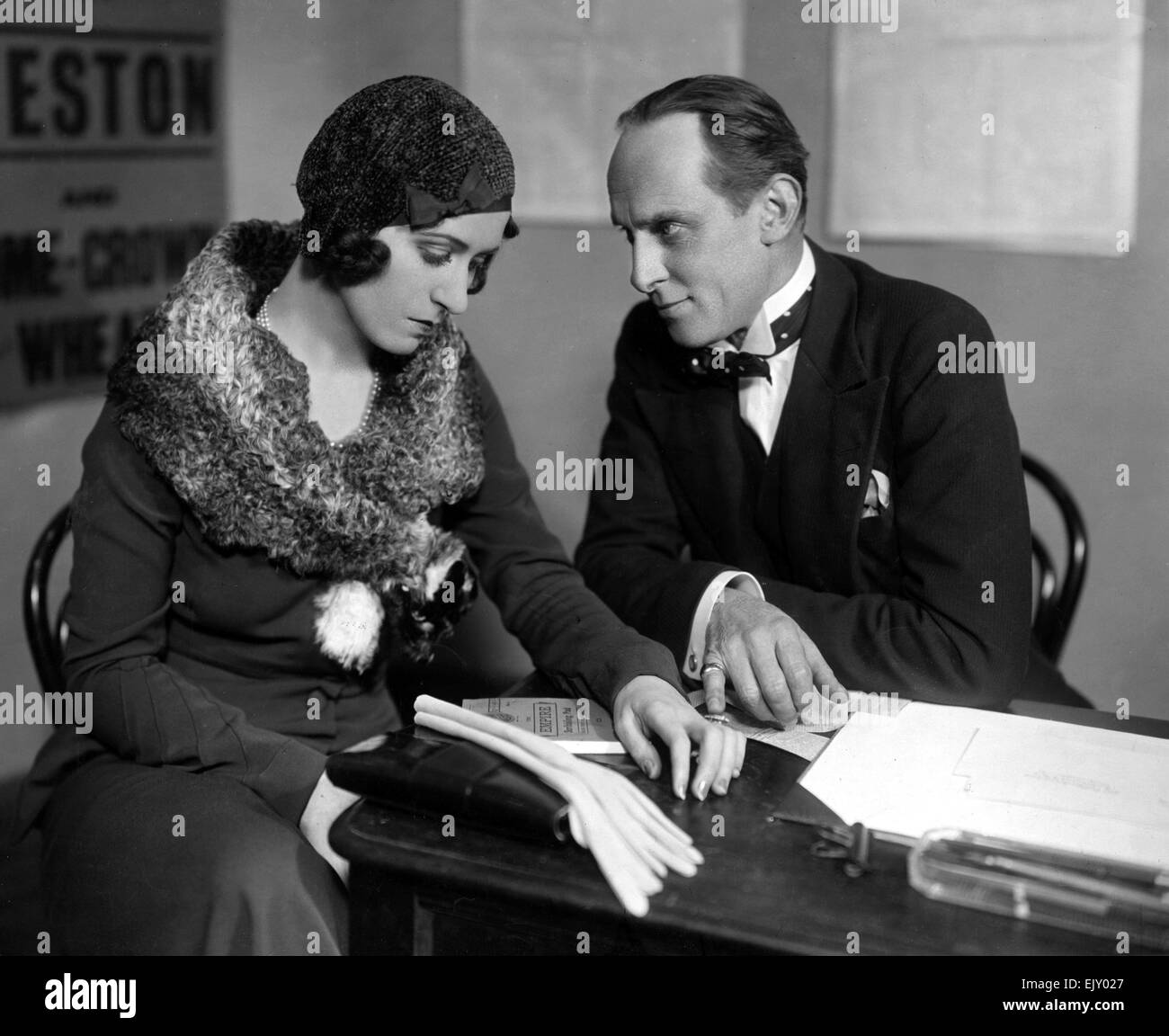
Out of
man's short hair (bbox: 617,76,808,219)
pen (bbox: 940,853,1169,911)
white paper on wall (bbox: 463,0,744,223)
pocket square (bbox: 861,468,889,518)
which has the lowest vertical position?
pen (bbox: 940,853,1169,911)

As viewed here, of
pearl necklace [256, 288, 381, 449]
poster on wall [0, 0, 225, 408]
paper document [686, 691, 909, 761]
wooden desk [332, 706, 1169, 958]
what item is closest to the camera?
wooden desk [332, 706, 1169, 958]

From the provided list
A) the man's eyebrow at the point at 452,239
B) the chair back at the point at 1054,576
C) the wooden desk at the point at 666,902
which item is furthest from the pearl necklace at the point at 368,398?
the chair back at the point at 1054,576

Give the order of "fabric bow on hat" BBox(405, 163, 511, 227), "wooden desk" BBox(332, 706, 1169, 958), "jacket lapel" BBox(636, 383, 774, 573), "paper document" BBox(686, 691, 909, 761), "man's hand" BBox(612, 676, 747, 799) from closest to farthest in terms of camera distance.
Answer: "wooden desk" BBox(332, 706, 1169, 958) → "man's hand" BBox(612, 676, 747, 799) → "paper document" BBox(686, 691, 909, 761) → "fabric bow on hat" BBox(405, 163, 511, 227) → "jacket lapel" BBox(636, 383, 774, 573)

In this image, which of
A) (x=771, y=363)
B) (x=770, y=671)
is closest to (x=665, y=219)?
(x=771, y=363)

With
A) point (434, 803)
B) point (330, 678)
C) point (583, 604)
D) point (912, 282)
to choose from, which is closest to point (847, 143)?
point (912, 282)

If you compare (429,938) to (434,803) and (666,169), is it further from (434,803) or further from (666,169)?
(666,169)

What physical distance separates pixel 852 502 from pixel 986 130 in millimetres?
978

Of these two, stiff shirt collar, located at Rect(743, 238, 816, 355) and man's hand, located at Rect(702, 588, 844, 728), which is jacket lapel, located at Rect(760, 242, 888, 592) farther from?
man's hand, located at Rect(702, 588, 844, 728)

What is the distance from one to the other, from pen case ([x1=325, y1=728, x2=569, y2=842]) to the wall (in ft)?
3.62

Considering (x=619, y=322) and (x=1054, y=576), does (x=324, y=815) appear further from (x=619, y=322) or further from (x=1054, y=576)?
(x=619, y=322)

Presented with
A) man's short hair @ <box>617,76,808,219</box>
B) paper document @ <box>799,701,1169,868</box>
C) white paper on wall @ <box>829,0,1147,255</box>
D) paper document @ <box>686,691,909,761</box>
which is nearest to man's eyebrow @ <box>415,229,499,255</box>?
man's short hair @ <box>617,76,808,219</box>

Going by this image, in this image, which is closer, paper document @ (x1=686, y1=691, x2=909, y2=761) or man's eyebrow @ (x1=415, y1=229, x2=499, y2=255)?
paper document @ (x1=686, y1=691, x2=909, y2=761)

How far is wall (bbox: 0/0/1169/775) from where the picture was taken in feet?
6.47

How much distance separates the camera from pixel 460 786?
1.02 m
